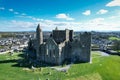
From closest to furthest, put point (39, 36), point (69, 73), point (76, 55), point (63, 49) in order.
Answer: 1. point (69, 73)
2. point (63, 49)
3. point (39, 36)
4. point (76, 55)

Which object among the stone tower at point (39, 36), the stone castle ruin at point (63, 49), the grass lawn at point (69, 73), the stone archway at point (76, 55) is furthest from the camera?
the stone tower at point (39, 36)

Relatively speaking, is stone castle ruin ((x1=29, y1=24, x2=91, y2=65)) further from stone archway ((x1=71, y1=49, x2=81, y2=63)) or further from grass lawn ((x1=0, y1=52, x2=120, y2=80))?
grass lawn ((x1=0, y1=52, x2=120, y2=80))

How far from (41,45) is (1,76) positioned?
20.3 metres

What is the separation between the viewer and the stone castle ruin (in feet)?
177

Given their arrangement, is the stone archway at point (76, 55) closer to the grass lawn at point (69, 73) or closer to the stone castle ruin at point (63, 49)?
the stone castle ruin at point (63, 49)

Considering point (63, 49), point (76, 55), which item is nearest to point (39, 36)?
point (63, 49)

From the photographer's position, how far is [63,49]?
56.3 m

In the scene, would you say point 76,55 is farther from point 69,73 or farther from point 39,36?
point 69,73

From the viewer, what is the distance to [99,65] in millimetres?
51500

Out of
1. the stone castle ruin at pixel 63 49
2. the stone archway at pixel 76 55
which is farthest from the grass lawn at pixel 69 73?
the stone archway at pixel 76 55

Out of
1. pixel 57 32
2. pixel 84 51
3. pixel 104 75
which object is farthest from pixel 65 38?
pixel 104 75

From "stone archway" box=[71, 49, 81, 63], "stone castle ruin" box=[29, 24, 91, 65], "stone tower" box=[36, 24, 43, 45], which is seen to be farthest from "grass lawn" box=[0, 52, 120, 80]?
"stone tower" box=[36, 24, 43, 45]

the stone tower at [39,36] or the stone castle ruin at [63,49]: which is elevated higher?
the stone tower at [39,36]

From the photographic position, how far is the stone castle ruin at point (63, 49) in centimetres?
5381
